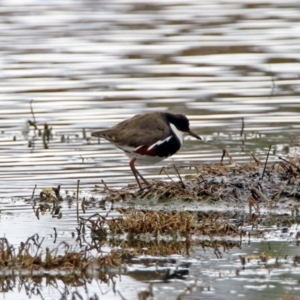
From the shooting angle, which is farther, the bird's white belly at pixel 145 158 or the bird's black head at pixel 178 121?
the bird's black head at pixel 178 121

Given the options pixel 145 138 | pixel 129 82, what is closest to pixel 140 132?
pixel 145 138

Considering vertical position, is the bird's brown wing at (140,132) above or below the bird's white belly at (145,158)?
above

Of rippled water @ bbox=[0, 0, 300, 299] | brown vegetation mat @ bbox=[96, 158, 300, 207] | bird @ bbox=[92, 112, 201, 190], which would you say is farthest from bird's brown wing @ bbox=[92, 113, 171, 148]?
rippled water @ bbox=[0, 0, 300, 299]

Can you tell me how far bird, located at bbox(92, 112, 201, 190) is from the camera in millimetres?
11000

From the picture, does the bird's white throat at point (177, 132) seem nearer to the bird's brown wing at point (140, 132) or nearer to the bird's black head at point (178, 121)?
the bird's black head at point (178, 121)

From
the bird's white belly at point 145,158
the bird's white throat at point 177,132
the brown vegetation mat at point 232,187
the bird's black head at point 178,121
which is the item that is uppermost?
the bird's black head at point 178,121

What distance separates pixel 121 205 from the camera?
1101 centimetres

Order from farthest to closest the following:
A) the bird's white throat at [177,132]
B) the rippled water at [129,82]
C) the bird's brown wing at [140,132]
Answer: the rippled water at [129,82] < the bird's white throat at [177,132] < the bird's brown wing at [140,132]

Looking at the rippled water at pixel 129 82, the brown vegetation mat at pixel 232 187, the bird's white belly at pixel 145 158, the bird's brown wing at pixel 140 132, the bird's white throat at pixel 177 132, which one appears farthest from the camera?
the rippled water at pixel 129 82

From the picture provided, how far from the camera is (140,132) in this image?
1105 centimetres

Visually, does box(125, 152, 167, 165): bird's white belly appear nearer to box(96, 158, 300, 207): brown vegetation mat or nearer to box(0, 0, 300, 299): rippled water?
box(96, 158, 300, 207): brown vegetation mat

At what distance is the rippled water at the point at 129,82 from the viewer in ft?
43.4

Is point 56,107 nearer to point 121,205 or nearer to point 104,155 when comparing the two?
point 104,155

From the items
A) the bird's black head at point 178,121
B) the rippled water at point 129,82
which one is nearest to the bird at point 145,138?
the bird's black head at point 178,121
